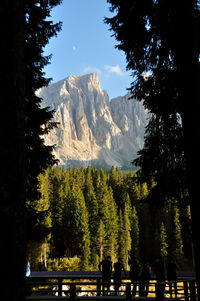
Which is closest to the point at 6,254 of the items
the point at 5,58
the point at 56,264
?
the point at 5,58

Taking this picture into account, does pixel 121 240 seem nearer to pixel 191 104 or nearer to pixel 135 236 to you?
pixel 135 236

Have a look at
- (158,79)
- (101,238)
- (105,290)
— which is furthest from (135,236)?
(158,79)

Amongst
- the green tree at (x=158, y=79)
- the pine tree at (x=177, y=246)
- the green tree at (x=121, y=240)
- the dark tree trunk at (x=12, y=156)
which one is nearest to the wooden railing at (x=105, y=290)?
the green tree at (x=158, y=79)

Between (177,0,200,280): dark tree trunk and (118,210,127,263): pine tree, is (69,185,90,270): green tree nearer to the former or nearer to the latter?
(118,210,127,263): pine tree

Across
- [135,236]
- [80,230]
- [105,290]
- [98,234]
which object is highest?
[80,230]

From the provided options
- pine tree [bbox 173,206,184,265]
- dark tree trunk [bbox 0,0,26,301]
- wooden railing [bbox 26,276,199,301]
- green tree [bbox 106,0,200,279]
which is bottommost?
pine tree [bbox 173,206,184,265]

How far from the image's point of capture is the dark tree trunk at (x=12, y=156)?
88.4 inches

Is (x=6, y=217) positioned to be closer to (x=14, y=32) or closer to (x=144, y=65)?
(x=14, y=32)

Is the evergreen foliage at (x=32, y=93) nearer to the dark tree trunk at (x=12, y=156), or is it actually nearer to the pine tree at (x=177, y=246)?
the dark tree trunk at (x=12, y=156)

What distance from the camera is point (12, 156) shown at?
2.44 m

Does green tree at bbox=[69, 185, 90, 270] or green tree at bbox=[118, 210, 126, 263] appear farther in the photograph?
green tree at bbox=[118, 210, 126, 263]

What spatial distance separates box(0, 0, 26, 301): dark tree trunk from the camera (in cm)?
224

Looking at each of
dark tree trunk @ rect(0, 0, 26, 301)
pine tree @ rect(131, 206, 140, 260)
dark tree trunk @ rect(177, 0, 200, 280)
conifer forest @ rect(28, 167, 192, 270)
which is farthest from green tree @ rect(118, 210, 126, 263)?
dark tree trunk @ rect(0, 0, 26, 301)

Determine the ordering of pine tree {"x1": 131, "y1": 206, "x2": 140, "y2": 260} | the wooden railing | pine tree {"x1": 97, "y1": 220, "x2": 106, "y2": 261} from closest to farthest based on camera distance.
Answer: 1. the wooden railing
2. pine tree {"x1": 97, "y1": 220, "x2": 106, "y2": 261}
3. pine tree {"x1": 131, "y1": 206, "x2": 140, "y2": 260}
